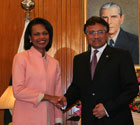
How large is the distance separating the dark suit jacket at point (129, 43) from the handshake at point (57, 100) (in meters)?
1.49

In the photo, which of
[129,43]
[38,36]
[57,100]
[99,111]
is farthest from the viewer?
[129,43]

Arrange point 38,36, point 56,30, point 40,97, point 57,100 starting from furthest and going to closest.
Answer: point 56,30, point 38,36, point 57,100, point 40,97

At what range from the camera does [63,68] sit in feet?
10.9

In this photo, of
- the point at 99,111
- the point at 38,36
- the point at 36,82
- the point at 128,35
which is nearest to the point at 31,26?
the point at 38,36

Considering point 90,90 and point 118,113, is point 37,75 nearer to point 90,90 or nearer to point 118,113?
point 90,90

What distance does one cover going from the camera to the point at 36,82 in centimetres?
198

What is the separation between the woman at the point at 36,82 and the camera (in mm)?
1911

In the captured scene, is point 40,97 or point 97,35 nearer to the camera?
point 40,97

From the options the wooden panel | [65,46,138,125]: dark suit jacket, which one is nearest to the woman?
[65,46,138,125]: dark suit jacket

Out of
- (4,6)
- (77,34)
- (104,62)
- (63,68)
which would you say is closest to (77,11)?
(77,34)

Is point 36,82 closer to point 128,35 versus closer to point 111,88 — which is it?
point 111,88

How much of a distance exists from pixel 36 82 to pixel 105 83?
64 cm

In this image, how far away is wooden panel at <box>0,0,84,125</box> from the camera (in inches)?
130

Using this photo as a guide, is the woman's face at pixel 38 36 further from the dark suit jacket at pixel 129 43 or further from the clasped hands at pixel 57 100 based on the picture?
the dark suit jacket at pixel 129 43
